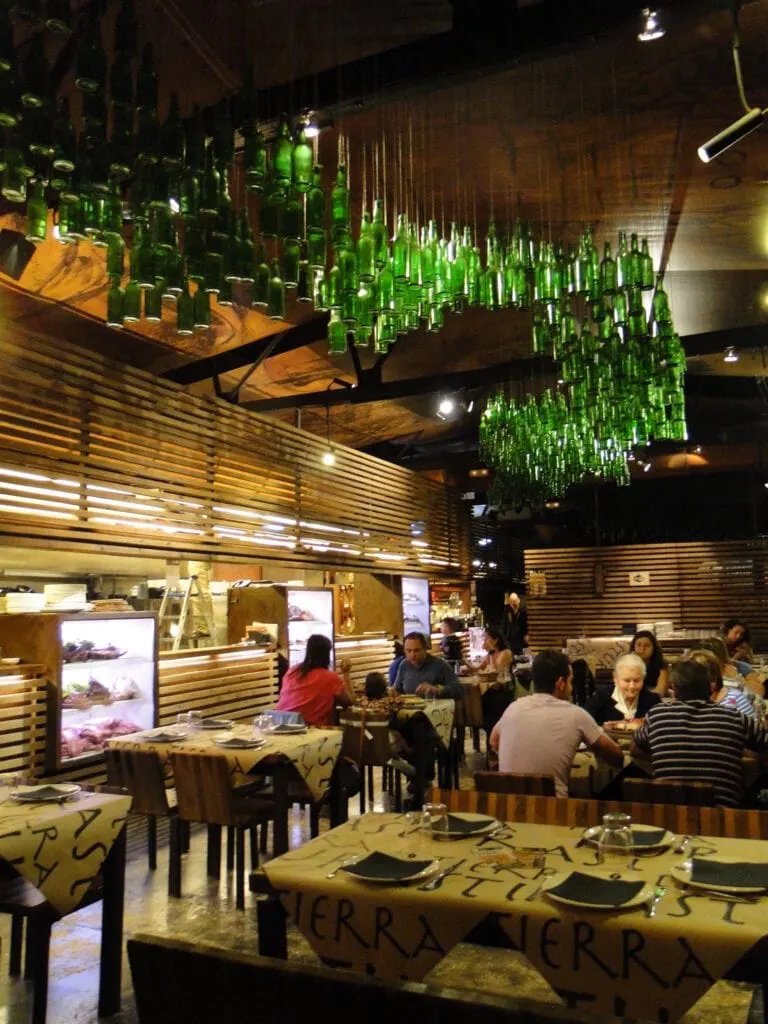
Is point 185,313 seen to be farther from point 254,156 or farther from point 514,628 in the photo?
point 514,628

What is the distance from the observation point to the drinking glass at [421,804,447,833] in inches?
113

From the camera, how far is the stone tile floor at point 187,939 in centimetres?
339

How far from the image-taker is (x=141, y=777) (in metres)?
4.94

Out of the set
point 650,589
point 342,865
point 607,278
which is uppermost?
point 607,278

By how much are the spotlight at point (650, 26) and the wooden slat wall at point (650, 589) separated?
13226 millimetres

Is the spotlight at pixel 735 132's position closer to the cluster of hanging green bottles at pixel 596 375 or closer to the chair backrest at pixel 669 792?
the cluster of hanging green bottles at pixel 596 375

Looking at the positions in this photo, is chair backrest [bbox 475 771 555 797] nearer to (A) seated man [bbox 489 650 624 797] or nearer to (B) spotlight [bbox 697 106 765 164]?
(A) seated man [bbox 489 650 624 797]

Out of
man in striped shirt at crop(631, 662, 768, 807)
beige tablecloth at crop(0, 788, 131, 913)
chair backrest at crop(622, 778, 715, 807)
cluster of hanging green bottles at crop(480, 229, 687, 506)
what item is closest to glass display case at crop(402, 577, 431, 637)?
cluster of hanging green bottles at crop(480, 229, 687, 506)

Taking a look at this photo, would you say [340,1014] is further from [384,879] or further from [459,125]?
[459,125]

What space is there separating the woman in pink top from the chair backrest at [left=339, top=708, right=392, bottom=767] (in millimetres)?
269

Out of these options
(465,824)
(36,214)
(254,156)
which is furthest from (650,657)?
(36,214)

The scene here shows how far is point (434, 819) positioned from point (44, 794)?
172cm

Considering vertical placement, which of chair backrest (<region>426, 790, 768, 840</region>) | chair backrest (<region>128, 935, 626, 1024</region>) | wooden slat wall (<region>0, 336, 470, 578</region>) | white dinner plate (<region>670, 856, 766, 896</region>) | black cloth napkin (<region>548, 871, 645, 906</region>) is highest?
wooden slat wall (<region>0, 336, 470, 578</region>)

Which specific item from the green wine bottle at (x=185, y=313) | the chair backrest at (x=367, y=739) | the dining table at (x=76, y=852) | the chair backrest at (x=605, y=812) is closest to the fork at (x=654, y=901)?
the chair backrest at (x=605, y=812)
